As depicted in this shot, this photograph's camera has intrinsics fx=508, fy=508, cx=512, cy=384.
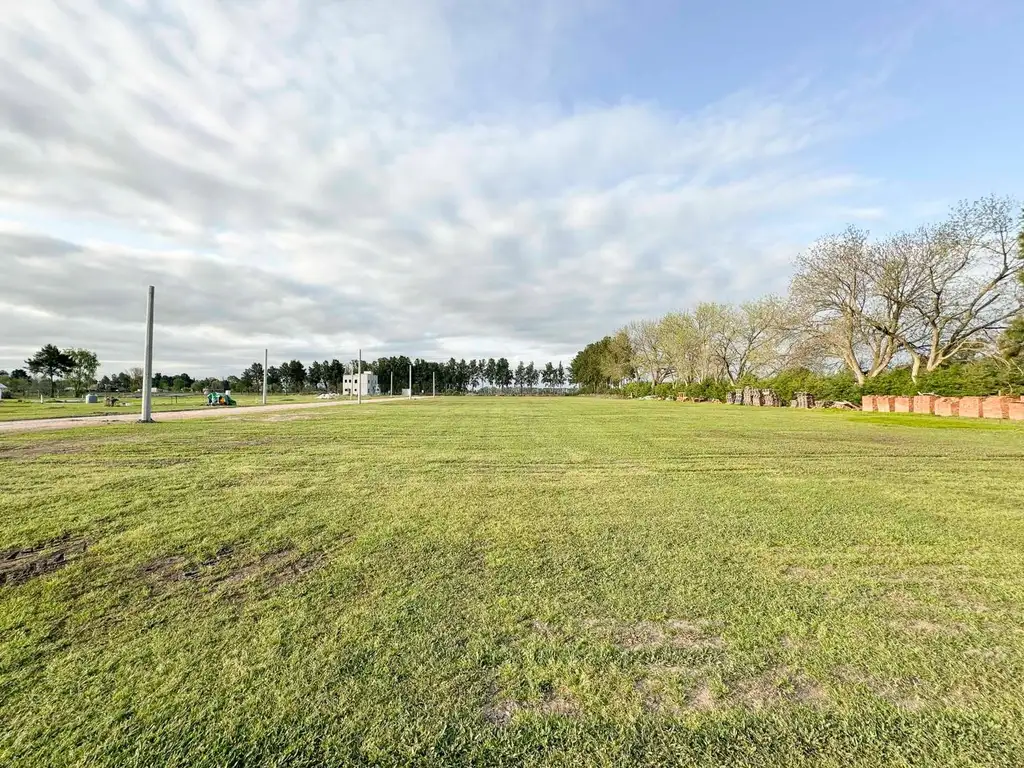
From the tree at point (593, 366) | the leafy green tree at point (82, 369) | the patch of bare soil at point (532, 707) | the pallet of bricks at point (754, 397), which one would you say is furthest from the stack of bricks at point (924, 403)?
the leafy green tree at point (82, 369)

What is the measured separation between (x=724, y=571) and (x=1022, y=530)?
3.34 meters

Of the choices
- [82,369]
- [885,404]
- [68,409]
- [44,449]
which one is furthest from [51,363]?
[885,404]

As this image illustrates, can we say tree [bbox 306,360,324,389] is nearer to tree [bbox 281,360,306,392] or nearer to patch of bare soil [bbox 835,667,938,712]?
tree [bbox 281,360,306,392]

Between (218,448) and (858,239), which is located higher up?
(858,239)

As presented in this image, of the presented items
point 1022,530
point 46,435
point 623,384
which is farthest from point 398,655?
point 623,384

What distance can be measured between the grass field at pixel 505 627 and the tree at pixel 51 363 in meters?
68.5

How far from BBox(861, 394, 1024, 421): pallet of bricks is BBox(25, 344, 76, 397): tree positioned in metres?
76.4

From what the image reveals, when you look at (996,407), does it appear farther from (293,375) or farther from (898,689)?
(293,375)

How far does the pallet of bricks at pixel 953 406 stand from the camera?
2127 centimetres

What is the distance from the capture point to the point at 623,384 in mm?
85875

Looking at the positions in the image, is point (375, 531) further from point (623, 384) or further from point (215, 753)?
point (623, 384)

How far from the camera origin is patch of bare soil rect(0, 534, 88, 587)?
128 inches

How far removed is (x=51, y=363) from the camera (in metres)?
56.4

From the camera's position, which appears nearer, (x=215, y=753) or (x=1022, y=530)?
(x=215, y=753)
